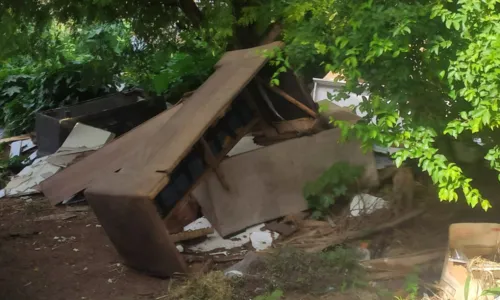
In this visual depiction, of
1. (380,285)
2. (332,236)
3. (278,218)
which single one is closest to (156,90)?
(278,218)

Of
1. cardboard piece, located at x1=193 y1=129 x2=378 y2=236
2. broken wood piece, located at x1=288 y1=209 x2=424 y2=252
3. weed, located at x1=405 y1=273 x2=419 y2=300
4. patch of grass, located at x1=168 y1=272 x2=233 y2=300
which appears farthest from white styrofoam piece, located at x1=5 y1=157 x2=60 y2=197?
weed, located at x1=405 y1=273 x2=419 y2=300

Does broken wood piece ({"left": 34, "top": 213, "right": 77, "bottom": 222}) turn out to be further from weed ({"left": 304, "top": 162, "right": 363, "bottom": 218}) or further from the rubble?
weed ({"left": 304, "top": 162, "right": 363, "bottom": 218})

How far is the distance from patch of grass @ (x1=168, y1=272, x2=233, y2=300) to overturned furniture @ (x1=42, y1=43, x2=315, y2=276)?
360 millimetres

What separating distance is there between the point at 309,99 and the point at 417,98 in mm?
2775

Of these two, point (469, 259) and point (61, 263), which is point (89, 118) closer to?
point (61, 263)

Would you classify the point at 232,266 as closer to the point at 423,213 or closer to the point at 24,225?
the point at 423,213

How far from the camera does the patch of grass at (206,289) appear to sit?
4445mm

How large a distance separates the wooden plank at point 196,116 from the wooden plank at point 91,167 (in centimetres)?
80

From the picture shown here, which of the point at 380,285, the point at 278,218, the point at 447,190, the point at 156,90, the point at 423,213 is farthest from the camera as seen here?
the point at 156,90

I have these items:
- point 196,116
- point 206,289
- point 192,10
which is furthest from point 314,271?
point 192,10

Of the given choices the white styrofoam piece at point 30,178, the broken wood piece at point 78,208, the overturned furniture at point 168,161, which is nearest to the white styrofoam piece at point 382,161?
the overturned furniture at point 168,161

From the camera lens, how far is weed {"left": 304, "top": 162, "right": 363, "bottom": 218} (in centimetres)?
600

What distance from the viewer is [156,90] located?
9.60 metres

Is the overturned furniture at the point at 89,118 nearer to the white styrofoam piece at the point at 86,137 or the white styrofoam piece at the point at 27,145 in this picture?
the white styrofoam piece at the point at 86,137
